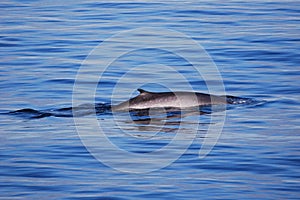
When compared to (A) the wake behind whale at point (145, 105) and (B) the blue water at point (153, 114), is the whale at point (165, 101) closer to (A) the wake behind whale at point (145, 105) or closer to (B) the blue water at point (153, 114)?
(A) the wake behind whale at point (145, 105)

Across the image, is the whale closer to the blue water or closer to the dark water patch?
the dark water patch

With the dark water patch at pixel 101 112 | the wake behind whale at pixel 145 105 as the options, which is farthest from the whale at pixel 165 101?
the dark water patch at pixel 101 112

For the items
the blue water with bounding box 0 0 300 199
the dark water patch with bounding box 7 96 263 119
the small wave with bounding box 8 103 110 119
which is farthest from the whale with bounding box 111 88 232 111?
the blue water with bounding box 0 0 300 199

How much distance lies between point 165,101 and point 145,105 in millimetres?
327

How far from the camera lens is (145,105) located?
Answer: 1416 cm

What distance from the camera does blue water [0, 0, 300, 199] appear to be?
32.8 ft

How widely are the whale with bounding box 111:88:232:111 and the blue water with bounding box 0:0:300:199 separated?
0.42 metres

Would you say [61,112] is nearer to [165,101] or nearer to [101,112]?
[101,112]

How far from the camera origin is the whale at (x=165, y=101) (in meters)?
14.1

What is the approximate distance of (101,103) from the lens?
580 inches

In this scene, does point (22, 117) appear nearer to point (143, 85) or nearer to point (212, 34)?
point (143, 85)

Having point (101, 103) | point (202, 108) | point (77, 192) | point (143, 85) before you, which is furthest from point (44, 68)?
point (77, 192)

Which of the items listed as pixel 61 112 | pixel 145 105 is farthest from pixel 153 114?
pixel 61 112

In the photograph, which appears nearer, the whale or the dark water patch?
the dark water patch
